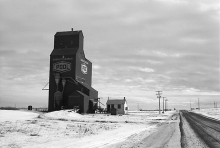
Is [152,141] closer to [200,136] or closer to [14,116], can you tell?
[200,136]

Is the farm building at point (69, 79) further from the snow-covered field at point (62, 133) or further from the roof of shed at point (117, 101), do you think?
the snow-covered field at point (62, 133)

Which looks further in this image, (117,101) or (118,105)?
(117,101)

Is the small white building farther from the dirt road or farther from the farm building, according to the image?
the dirt road

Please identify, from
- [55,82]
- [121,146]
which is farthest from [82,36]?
[121,146]

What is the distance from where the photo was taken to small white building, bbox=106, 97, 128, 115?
234 ft

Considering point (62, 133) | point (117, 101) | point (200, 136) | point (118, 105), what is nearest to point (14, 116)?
point (62, 133)

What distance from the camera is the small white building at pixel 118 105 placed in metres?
71.3

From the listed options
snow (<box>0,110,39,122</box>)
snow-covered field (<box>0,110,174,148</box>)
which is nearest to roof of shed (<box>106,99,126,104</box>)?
snow (<box>0,110,39,122</box>)

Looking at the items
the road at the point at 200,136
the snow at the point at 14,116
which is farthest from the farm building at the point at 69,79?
the road at the point at 200,136

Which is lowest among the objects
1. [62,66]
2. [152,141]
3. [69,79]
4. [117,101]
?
[152,141]

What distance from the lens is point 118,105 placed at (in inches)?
2837

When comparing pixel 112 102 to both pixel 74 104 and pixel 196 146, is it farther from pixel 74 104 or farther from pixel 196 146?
pixel 196 146

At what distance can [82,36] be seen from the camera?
236 ft

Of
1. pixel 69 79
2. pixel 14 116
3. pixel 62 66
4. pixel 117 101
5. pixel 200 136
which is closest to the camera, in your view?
pixel 200 136
